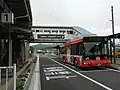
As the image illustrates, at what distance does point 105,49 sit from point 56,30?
8766cm

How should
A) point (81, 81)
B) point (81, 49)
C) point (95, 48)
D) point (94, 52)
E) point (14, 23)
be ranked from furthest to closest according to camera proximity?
1. point (81, 49)
2. point (95, 48)
3. point (94, 52)
4. point (14, 23)
5. point (81, 81)

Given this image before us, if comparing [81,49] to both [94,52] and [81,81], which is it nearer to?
[94,52]

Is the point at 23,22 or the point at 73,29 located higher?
the point at 73,29

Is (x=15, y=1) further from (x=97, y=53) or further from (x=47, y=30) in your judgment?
(x=47, y=30)

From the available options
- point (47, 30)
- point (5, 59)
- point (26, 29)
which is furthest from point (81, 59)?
point (47, 30)

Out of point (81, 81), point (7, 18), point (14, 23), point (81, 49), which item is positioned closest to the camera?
point (7, 18)

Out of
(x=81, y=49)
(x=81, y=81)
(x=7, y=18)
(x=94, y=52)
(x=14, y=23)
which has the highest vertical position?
(x=14, y=23)

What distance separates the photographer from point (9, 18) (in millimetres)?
12883

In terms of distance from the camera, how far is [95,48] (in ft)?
68.4

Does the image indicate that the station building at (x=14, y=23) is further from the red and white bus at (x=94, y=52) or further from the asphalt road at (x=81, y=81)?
the red and white bus at (x=94, y=52)

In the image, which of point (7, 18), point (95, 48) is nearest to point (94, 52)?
point (95, 48)

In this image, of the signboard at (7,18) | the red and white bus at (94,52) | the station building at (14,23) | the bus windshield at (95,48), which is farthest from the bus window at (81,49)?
the signboard at (7,18)

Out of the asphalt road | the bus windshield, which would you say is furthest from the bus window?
the asphalt road

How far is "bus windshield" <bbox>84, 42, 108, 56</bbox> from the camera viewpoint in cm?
2062
